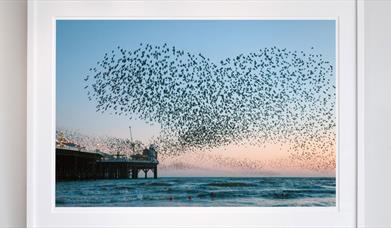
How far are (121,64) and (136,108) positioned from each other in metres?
0.21

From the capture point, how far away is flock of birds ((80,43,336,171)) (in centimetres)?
212

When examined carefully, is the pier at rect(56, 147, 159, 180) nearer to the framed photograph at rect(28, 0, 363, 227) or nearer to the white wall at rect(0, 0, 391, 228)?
the framed photograph at rect(28, 0, 363, 227)

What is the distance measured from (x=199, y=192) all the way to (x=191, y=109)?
38cm

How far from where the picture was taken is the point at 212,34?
214 cm

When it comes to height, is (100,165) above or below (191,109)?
below

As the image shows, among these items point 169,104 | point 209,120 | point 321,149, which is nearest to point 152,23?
point 169,104
